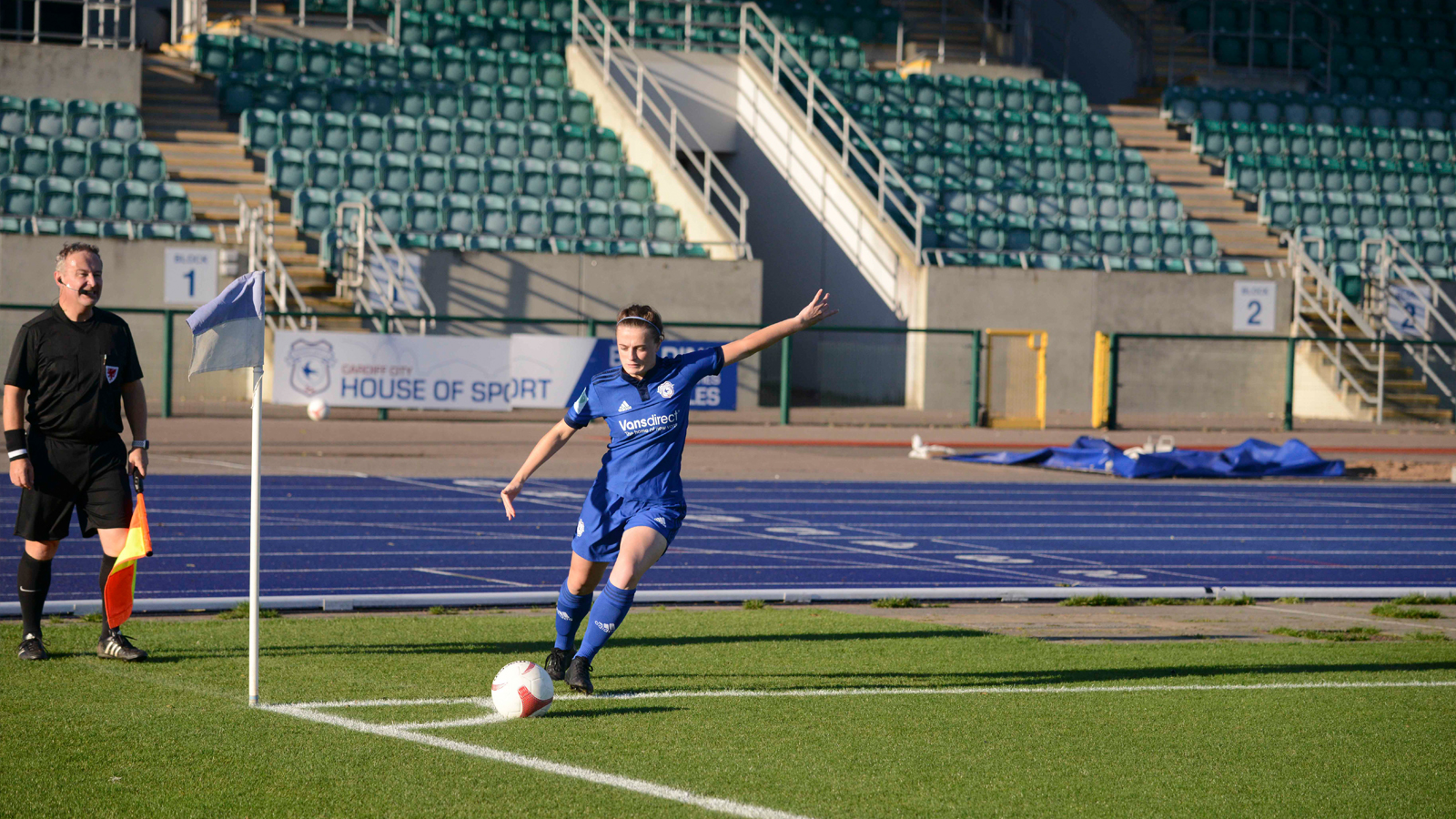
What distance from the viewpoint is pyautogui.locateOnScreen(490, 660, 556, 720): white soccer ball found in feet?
19.9

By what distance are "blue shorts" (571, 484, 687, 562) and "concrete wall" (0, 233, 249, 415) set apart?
55.9ft

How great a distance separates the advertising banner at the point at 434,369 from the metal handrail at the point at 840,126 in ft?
Answer: 21.9

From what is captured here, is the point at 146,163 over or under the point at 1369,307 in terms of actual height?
over

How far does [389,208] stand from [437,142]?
2528mm

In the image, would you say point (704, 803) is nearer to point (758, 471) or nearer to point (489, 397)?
point (758, 471)

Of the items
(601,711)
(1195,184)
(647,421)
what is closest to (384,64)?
(1195,184)

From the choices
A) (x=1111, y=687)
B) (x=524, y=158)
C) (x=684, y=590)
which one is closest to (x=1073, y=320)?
(x=524, y=158)

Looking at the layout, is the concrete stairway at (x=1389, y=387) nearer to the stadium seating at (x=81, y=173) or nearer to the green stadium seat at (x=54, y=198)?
the stadium seating at (x=81, y=173)

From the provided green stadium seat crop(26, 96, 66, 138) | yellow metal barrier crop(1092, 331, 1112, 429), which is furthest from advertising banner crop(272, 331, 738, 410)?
green stadium seat crop(26, 96, 66, 138)

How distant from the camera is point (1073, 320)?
27.8m

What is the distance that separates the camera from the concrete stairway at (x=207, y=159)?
2497cm

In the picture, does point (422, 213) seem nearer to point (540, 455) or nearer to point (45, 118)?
point (45, 118)

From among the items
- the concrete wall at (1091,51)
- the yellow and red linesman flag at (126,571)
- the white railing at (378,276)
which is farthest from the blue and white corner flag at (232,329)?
the concrete wall at (1091,51)

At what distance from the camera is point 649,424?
21.9ft
